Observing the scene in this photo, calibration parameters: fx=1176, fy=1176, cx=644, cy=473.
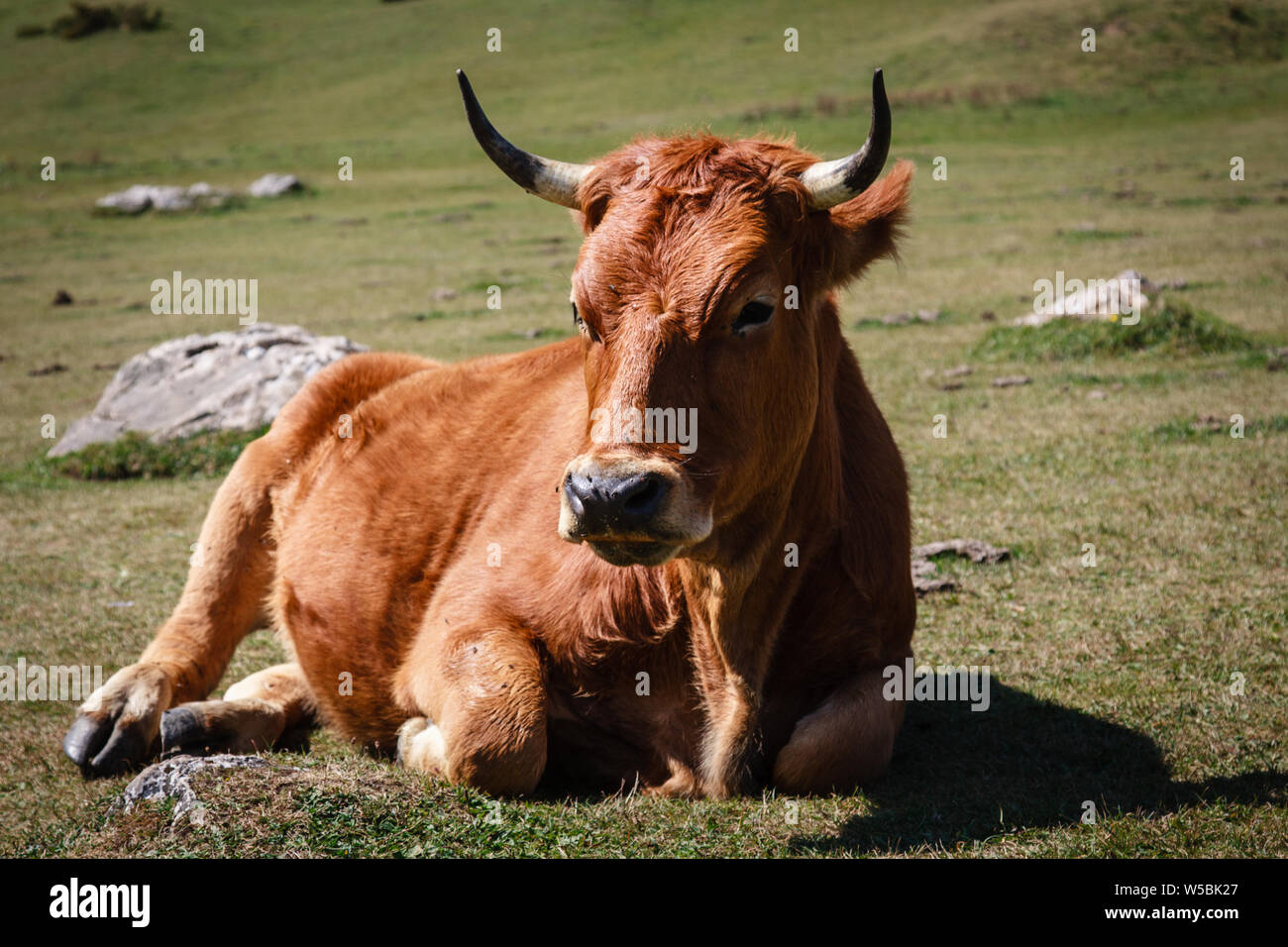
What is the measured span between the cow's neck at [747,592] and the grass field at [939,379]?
0.32 m

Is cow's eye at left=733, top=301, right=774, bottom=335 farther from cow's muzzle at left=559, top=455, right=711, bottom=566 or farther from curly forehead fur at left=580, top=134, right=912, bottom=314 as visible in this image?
cow's muzzle at left=559, top=455, right=711, bottom=566

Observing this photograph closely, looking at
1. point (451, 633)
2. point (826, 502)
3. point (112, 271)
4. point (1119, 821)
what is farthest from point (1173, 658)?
point (112, 271)

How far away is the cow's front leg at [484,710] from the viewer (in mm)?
4949

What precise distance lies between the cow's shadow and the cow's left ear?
226cm

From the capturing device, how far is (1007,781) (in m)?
5.20

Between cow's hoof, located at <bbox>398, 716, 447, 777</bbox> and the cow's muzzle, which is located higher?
the cow's muzzle

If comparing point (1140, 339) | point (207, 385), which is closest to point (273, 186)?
point (207, 385)

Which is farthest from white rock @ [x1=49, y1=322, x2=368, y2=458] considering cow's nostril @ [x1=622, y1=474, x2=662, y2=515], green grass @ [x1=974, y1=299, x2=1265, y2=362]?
cow's nostril @ [x1=622, y1=474, x2=662, y2=515]

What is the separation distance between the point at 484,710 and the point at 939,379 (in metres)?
10.0

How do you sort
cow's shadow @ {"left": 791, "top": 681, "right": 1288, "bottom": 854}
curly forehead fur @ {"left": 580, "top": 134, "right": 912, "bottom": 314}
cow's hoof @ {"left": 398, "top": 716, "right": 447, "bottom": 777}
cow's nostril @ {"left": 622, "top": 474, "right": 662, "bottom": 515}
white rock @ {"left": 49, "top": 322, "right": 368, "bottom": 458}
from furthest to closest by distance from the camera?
white rock @ {"left": 49, "top": 322, "right": 368, "bottom": 458} < cow's hoof @ {"left": 398, "top": 716, "right": 447, "bottom": 777} < cow's shadow @ {"left": 791, "top": 681, "right": 1288, "bottom": 854} < curly forehead fur @ {"left": 580, "top": 134, "right": 912, "bottom": 314} < cow's nostril @ {"left": 622, "top": 474, "right": 662, "bottom": 515}

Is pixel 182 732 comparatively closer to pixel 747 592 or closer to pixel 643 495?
pixel 747 592

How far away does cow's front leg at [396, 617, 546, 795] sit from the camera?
4949 mm
